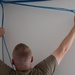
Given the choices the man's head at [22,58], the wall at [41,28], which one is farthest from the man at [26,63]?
the wall at [41,28]

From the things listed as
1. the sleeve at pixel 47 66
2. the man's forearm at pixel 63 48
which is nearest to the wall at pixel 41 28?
the man's forearm at pixel 63 48

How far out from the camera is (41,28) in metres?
1.34

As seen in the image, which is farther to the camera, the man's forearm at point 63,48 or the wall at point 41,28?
the wall at point 41,28

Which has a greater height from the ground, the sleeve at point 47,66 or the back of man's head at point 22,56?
the back of man's head at point 22,56

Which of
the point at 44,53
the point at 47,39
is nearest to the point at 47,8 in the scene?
the point at 47,39

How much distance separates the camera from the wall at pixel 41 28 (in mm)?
1277

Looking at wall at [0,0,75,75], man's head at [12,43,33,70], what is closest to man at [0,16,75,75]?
man's head at [12,43,33,70]

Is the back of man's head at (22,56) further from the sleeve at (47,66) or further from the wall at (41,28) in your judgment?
the wall at (41,28)

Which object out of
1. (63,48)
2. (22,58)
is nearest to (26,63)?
(22,58)

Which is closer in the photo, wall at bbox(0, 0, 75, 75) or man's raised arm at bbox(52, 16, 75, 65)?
man's raised arm at bbox(52, 16, 75, 65)

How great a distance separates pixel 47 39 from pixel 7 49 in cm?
33

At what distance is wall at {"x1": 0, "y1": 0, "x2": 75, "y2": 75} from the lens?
128 cm

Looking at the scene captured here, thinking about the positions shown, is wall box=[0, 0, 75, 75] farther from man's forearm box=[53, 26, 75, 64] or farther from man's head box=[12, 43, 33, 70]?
man's head box=[12, 43, 33, 70]

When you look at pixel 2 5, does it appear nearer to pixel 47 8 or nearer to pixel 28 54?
pixel 47 8
